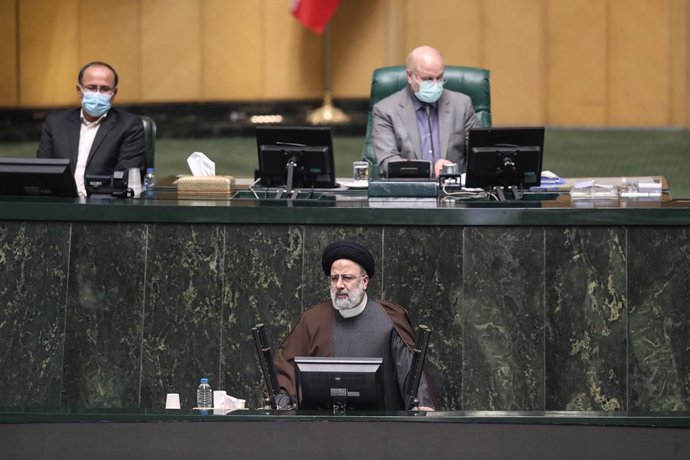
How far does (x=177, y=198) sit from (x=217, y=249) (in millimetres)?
796

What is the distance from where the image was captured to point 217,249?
6703 millimetres

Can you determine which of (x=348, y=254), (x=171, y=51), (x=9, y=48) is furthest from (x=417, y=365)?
(x=9, y=48)

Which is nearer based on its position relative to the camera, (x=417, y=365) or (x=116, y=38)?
(x=417, y=365)

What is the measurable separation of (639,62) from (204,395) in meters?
9.20

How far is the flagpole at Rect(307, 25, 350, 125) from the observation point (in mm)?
14547

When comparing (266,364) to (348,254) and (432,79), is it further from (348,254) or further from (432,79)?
(432,79)

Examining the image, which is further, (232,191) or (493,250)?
(232,191)

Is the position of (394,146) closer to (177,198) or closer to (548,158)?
(177,198)

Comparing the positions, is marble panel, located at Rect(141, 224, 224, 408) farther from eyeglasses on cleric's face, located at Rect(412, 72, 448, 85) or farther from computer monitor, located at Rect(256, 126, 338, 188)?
eyeglasses on cleric's face, located at Rect(412, 72, 448, 85)

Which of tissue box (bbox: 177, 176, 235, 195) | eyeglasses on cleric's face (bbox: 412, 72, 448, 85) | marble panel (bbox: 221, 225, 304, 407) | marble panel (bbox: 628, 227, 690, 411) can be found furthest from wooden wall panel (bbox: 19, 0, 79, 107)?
marble panel (bbox: 628, 227, 690, 411)

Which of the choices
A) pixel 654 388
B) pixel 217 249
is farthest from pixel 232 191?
pixel 654 388

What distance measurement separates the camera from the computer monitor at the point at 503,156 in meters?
7.52

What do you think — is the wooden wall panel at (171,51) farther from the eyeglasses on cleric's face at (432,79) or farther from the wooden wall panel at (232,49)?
the eyeglasses on cleric's face at (432,79)

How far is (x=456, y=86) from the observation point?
9.22m
